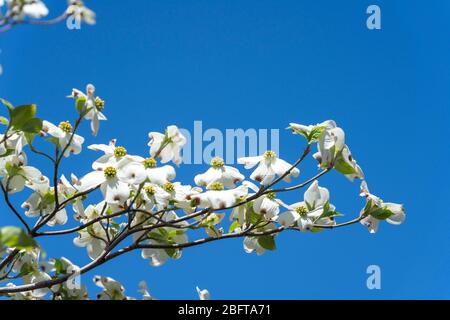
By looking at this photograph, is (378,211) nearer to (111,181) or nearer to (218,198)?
(218,198)

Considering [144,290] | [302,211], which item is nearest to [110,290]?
[144,290]

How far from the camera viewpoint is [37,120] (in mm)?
1281

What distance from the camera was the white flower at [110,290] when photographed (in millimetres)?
1418

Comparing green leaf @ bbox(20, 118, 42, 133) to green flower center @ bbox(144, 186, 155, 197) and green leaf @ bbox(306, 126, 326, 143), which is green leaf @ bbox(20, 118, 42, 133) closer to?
green flower center @ bbox(144, 186, 155, 197)

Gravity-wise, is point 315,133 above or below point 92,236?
above

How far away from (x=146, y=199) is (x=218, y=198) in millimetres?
208

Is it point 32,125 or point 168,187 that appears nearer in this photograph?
point 32,125

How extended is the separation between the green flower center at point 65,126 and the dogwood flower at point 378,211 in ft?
2.42

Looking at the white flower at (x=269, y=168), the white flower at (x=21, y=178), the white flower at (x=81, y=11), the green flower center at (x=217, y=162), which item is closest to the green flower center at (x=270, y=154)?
the white flower at (x=269, y=168)

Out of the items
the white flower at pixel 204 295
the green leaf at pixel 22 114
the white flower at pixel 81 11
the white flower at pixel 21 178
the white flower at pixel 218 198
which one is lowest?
the white flower at pixel 204 295

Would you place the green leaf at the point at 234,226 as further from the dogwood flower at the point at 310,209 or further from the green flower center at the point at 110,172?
the green flower center at the point at 110,172

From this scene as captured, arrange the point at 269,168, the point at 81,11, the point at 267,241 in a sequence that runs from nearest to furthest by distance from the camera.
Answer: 1. the point at 81,11
2. the point at 269,168
3. the point at 267,241

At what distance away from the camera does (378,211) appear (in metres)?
1.54

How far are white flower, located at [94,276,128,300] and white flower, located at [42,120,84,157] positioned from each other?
31cm
